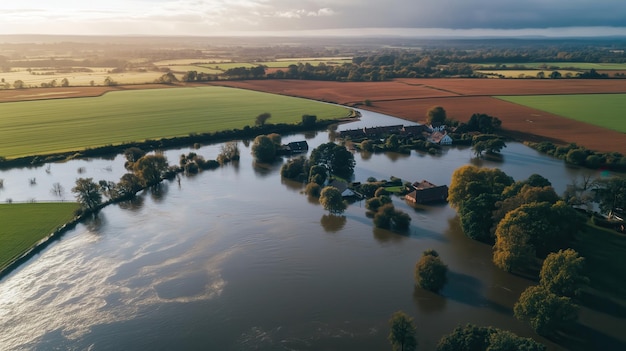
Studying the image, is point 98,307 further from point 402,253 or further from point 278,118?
point 278,118

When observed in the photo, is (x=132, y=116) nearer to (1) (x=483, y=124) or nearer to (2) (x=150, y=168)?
(2) (x=150, y=168)

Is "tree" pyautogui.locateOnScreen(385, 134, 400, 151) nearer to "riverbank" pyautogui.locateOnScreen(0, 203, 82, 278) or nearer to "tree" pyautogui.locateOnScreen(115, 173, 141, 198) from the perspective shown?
"tree" pyautogui.locateOnScreen(115, 173, 141, 198)

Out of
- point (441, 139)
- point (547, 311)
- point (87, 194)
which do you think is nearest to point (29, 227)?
point (87, 194)

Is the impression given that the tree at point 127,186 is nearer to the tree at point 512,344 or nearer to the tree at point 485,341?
the tree at point 485,341

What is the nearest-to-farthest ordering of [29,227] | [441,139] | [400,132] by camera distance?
1. [29,227]
2. [441,139]
3. [400,132]

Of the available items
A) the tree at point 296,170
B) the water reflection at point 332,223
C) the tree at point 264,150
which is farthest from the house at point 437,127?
the water reflection at point 332,223

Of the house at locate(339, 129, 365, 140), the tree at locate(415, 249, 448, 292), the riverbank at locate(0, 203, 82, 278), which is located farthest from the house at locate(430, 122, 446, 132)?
the riverbank at locate(0, 203, 82, 278)

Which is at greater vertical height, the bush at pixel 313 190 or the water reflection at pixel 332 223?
the bush at pixel 313 190
